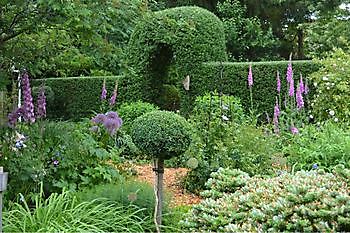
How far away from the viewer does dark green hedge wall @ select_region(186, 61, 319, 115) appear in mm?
9898

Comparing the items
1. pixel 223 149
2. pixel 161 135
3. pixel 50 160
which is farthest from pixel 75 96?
pixel 161 135

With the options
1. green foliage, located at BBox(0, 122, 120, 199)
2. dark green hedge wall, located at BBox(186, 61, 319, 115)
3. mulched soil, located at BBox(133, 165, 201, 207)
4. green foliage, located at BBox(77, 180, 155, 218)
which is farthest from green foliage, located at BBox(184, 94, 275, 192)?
dark green hedge wall, located at BBox(186, 61, 319, 115)

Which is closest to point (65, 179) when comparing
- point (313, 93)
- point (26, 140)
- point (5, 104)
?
point (26, 140)

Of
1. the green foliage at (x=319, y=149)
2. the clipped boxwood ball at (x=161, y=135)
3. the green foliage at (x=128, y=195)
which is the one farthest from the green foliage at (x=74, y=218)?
the green foliage at (x=319, y=149)

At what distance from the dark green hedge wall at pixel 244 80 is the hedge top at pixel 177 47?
0.96 feet

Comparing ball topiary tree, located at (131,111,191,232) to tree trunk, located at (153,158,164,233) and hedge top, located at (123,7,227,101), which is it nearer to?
tree trunk, located at (153,158,164,233)

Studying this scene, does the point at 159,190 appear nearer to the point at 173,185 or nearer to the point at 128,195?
the point at 128,195

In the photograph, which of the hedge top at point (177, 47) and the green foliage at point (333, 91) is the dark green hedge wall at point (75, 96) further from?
the green foliage at point (333, 91)

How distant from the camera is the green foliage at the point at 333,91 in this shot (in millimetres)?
8273

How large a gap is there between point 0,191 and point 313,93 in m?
7.51

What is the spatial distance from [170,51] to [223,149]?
5.35m

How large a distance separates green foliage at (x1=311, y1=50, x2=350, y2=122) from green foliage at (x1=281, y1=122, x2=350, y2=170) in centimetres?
152

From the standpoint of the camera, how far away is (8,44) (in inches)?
230

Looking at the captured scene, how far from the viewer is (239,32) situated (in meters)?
16.2
